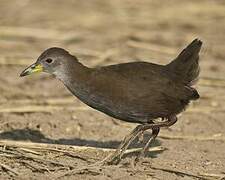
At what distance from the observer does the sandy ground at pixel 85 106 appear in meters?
6.14

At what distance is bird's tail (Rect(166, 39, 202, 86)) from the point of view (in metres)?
6.66

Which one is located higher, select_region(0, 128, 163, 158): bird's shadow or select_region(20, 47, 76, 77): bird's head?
select_region(20, 47, 76, 77): bird's head

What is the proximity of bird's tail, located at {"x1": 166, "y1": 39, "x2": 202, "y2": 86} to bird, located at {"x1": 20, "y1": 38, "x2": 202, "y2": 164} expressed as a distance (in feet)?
0.11

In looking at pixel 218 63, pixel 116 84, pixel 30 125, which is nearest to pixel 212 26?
pixel 218 63

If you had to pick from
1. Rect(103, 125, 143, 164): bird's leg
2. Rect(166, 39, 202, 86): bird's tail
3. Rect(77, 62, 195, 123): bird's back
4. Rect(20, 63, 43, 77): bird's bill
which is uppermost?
Rect(166, 39, 202, 86): bird's tail

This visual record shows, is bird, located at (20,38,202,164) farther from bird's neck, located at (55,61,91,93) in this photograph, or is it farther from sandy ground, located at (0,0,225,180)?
sandy ground, located at (0,0,225,180)

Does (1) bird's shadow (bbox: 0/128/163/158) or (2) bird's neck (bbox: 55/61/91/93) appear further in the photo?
(1) bird's shadow (bbox: 0/128/163/158)

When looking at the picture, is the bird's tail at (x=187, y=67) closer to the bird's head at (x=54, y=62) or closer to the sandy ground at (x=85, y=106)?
the sandy ground at (x=85, y=106)

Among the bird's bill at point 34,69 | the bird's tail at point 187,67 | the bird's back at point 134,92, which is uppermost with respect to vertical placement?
the bird's tail at point 187,67

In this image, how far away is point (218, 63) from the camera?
10.4m

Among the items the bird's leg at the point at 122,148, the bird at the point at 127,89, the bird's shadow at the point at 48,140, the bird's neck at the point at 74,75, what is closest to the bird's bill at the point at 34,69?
the bird at the point at 127,89

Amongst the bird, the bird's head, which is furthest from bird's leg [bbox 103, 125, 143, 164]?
the bird's head

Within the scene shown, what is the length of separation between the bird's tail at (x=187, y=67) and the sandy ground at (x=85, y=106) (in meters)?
0.78

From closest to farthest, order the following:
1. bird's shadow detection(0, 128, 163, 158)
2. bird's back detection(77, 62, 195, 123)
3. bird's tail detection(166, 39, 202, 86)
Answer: bird's back detection(77, 62, 195, 123), bird's tail detection(166, 39, 202, 86), bird's shadow detection(0, 128, 163, 158)
